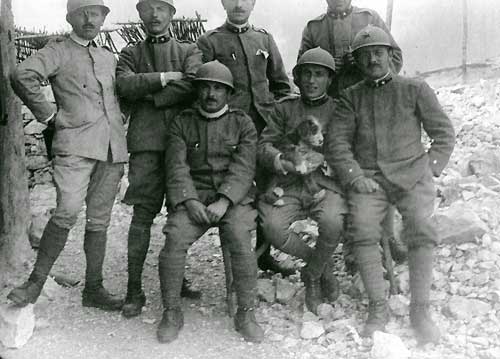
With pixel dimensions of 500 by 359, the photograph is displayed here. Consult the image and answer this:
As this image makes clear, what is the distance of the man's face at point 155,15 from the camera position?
4016mm

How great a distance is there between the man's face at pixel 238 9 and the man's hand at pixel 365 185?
61.6 inches

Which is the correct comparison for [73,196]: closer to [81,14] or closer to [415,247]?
[81,14]

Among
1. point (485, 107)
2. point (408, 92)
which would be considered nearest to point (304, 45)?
point (408, 92)

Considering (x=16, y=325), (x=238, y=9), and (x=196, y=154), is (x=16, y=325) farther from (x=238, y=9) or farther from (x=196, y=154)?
(x=238, y=9)

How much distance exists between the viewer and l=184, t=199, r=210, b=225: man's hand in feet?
12.3

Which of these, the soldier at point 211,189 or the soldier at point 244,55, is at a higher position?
the soldier at point 244,55

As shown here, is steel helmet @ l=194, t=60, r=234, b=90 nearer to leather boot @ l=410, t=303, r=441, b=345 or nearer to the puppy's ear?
the puppy's ear

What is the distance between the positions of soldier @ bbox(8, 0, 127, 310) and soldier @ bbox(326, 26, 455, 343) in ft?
5.32

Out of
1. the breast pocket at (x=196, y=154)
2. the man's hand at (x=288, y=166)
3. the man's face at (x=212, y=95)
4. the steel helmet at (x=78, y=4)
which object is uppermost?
the steel helmet at (x=78, y=4)

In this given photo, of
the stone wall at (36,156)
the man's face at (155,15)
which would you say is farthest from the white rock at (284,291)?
the stone wall at (36,156)

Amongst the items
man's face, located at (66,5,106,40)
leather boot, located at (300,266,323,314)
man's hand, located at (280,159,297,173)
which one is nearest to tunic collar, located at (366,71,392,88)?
man's hand, located at (280,159,297,173)

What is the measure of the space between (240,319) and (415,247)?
1.24 m

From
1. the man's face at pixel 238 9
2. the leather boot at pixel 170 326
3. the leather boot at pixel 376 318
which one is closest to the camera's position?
the leather boot at pixel 376 318

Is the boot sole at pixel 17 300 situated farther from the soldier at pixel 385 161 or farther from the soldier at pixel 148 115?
the soldier at pixel 385 161
